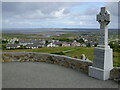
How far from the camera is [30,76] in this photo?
5930 mm

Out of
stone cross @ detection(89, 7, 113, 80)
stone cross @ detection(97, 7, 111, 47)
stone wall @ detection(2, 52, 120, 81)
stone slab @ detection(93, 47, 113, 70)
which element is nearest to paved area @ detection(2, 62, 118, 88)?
stone cross @ detection(89, 7, 113, 80)

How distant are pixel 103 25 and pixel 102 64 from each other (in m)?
1.52

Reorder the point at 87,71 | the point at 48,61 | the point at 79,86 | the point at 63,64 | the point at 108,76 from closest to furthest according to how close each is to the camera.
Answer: the point at 79,86 < the point at 108,76 < the point at 87,71 < the point at 63,64 < the point at 48,61

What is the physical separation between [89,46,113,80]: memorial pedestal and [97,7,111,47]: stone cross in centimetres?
27

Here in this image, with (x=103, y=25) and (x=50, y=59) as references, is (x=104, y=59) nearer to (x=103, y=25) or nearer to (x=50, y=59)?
(x=103, y=25)

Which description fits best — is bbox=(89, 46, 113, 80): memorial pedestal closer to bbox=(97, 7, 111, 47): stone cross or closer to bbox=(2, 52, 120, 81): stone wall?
bbox=(97, 7, 111, 47): stone cross

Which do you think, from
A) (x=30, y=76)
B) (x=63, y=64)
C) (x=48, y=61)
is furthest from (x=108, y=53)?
(x=48, y=61)

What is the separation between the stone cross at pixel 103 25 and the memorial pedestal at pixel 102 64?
10.6 inches

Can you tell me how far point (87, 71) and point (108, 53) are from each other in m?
1.31

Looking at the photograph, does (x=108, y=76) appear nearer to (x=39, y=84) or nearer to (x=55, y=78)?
(x=55, y=78)

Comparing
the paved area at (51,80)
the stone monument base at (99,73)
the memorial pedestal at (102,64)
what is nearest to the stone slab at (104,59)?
the memorial pedestal at (102,64)

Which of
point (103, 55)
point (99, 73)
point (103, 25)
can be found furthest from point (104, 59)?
point (103, 25)

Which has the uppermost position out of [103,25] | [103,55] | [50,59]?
[103,25]

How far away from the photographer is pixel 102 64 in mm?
5543
